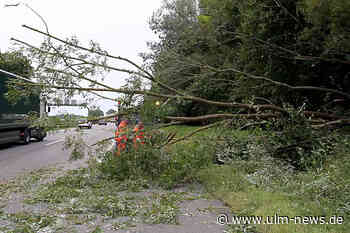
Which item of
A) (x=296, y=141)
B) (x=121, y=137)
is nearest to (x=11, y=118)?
(x=121, y=137)

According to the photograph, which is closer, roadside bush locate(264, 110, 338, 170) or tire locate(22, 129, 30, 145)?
roadside bush locate(264, 110, 338, 170)

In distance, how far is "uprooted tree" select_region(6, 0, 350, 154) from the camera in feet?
23.7

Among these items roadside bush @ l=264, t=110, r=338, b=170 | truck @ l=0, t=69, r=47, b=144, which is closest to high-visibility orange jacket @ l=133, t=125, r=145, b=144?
roadside bush @ l=264, t=110, r=338, b=170

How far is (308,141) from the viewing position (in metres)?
7.05

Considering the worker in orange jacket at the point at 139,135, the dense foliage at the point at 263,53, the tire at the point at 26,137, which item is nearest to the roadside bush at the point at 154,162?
the worker in orange jacket at the point at 139,135

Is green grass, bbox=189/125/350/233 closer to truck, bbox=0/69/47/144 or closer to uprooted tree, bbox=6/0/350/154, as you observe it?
uprooted tree, bbox=6/0/350/154

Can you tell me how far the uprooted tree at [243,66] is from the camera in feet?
23.7

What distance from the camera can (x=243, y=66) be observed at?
35.2 feet

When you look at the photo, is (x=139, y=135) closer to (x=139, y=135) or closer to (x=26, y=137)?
(x=139, y=135)

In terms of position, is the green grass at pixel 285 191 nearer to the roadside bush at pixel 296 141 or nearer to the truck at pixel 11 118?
the roadside bush at pixel 296 141

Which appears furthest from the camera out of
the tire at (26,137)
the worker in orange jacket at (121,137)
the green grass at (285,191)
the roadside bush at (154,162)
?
the tire at (26,137)

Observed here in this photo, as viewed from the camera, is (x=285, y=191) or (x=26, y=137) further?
(x=26, y=137)

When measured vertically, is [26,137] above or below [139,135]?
below

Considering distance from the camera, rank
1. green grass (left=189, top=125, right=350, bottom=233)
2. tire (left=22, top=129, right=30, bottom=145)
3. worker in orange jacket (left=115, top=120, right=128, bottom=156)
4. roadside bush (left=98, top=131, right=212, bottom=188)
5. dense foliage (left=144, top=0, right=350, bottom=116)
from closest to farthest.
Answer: green grass (left=189, top=125, right=350, bottom=233) → roadside bush (left=98, top=131, right=212, bottom=188) → worker in orange jacket (left=115, top=120, right=128, bottom=156) → dense foliage (left=144, top=0, right=350, bottom=116) → tire (left=22, top=129, right=30, bottom=145)
